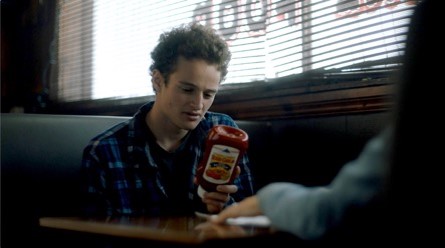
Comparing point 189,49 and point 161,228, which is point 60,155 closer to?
point 189,49

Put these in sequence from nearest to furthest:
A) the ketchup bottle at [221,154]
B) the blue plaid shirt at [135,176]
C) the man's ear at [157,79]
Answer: the ketchup bottle at [221,154] → the blue plaid shirt at [135,176] → the man's ear at [157,79]

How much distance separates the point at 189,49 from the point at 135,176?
0.43 meters

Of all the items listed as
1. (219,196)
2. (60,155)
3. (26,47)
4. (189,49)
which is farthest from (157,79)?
(26,47)

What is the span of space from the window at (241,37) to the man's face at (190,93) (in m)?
0.50

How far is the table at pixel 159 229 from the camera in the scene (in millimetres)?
758

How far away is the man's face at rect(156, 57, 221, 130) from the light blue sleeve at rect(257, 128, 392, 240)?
792 millimetres

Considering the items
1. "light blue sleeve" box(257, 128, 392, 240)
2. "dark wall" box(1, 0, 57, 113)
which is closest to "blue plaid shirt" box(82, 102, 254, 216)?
"light blue sleeve" box(257, 128, 392, 240)

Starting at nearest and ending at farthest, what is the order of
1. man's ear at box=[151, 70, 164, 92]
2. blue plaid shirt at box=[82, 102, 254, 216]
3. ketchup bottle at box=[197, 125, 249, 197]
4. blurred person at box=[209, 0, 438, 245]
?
blurred person at box=[209, 0, 438, 245]
ketchup bottle at box=[197, 125, 249, 197]
blue plaid shirt at box=[82, 102, 254, 216]
man's ear at box=[151, 70, 164, 92]

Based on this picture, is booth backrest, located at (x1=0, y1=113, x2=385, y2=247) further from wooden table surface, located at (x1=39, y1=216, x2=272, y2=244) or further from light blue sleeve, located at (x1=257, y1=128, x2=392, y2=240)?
light blue sleeve, located at (x1=257, y1=128, x2=392, y2=240)

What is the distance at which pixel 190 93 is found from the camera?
5.02 ft

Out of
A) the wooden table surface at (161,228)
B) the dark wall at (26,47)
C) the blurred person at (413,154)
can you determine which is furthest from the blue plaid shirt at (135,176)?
the dark wall at (26,47)

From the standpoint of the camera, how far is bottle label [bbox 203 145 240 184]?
1061 millimetres

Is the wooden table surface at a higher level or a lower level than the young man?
lower

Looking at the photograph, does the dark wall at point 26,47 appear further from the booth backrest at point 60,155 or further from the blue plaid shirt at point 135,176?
the blue plaid shirt at point 135,176
